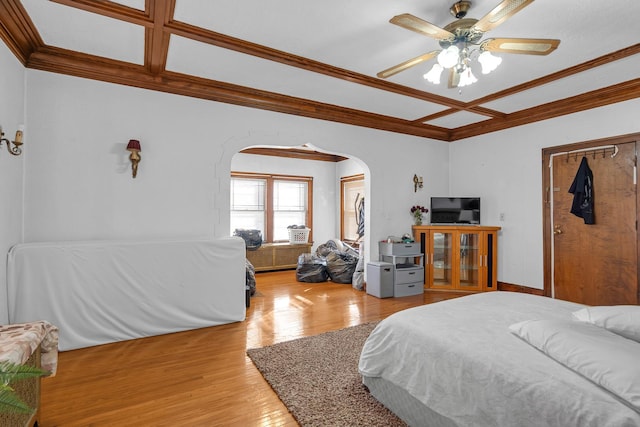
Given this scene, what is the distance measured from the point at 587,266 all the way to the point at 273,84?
426 centimetres

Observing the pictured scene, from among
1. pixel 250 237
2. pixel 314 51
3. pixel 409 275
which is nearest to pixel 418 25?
pixel 314 51

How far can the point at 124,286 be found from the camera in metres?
3.09

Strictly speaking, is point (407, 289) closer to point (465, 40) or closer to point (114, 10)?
point (465, 40)

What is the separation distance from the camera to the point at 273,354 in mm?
2770

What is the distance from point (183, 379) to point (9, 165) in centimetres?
214

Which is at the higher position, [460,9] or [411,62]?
[460,9]

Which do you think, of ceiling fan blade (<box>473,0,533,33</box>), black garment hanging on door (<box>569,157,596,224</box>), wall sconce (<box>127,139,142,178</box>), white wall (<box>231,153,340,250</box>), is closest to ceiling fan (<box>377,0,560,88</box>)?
ceiling fan blade (<box>473,0,533,33</box>)

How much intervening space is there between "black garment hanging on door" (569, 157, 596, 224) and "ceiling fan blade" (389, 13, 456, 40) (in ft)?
9.56

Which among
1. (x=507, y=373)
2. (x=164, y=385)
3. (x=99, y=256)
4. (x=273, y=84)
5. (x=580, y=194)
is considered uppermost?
(x=273, y=84)

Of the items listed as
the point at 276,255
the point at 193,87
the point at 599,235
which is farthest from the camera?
the point at 276,255

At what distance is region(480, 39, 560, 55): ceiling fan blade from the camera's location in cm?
218

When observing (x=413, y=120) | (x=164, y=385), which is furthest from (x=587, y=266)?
(x=164, y=385)

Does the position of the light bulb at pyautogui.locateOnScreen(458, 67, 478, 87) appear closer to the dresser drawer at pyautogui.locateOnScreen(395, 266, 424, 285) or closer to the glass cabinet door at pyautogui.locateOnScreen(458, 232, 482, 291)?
the dresser drawer at pyautogui.locateOnScreen(395, 266, 424, 285)

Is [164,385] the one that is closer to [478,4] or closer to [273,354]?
[273,354]
